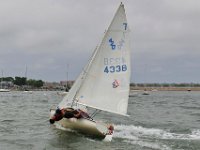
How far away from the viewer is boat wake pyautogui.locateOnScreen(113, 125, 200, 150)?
77.8 ft

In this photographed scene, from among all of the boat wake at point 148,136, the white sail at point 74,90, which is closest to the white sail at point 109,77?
the white sail at point 74,90

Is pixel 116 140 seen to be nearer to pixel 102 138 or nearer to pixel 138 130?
pixel 102 138

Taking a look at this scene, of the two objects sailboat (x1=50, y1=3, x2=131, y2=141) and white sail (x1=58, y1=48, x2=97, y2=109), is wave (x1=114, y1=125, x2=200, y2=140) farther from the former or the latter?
white sail (x1=58, y1=48, x2=97, y2=109)

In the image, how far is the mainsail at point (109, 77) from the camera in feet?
78.6

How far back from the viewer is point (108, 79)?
954 inches

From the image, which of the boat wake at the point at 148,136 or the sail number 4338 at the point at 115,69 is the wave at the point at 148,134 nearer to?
the boat wake at the point at 148,136

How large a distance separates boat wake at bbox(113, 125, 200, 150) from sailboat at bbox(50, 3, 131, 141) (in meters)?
2.02

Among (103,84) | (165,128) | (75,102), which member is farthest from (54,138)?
(165,128)

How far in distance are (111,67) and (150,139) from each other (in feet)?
16.1

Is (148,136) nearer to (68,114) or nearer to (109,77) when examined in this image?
(109,77)

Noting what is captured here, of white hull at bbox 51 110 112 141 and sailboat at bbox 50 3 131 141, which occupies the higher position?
sailboat at bbox 50 3 131 141

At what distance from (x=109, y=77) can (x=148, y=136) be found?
5073 mm

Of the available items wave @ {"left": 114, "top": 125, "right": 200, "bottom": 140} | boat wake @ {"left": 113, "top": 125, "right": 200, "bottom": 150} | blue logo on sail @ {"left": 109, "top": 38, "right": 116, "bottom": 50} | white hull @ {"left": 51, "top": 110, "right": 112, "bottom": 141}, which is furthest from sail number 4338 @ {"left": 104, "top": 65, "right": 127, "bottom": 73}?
wave @ {"left": 114, "top": 125, "right": 200, "bottom": 140}

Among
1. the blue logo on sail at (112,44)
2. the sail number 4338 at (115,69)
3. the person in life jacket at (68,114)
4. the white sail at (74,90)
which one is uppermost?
the blue logo on sail at (112,44)
